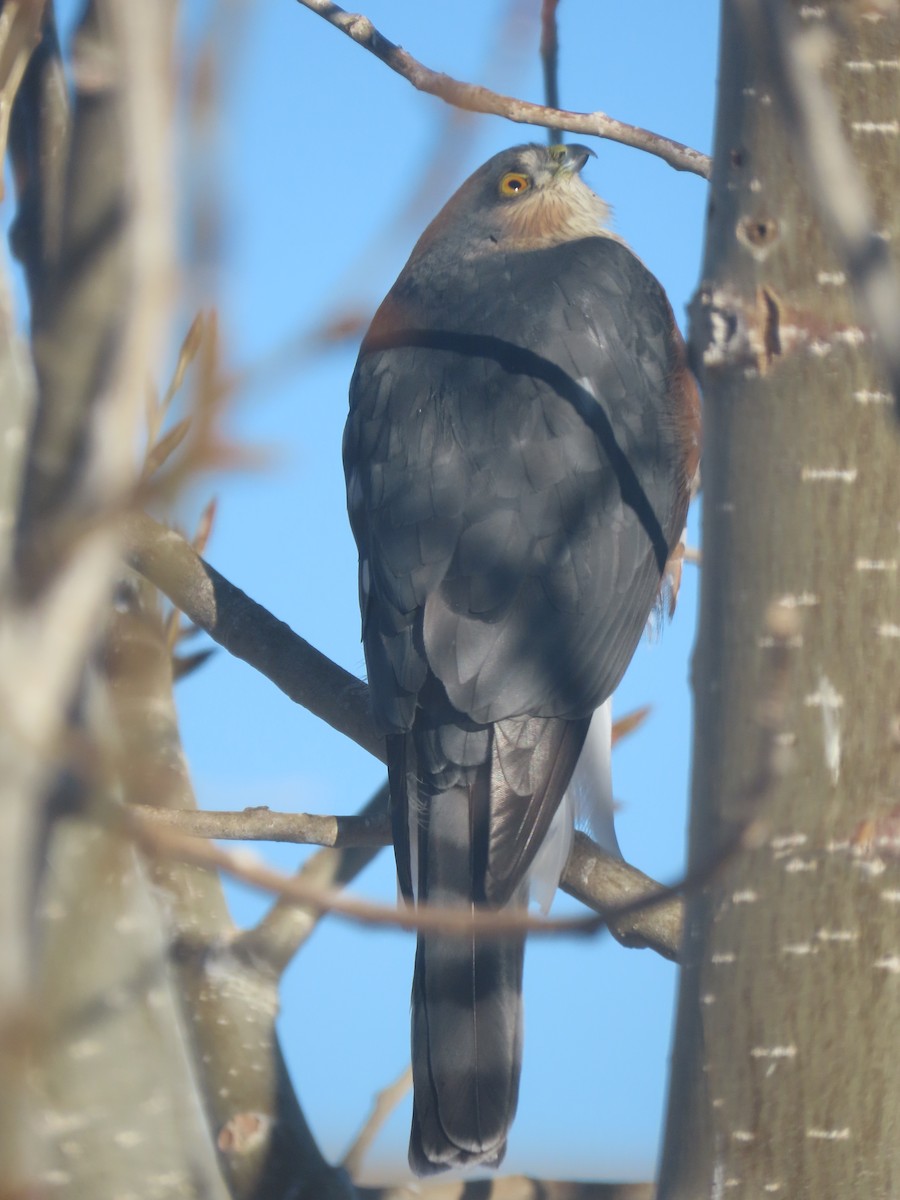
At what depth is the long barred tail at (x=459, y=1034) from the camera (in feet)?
8.66

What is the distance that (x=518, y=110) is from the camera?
270cm

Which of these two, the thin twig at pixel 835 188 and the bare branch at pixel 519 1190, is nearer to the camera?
the thin twig at pixel 835 188

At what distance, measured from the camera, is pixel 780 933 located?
150 centimetres

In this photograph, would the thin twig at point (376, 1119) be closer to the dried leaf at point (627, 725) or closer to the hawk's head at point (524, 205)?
the dried leaf at point (627, 725)

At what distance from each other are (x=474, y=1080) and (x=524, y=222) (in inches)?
103

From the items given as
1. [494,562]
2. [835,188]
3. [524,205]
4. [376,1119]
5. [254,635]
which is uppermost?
[524,205]

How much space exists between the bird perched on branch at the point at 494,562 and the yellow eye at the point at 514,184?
608 mm

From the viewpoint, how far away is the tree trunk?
1482mm

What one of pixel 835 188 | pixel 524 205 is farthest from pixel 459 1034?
pixel 524 205

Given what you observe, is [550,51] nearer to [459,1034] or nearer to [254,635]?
[254,635]

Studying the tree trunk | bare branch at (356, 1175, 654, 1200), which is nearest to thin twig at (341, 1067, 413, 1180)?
bare branch at (356, 1175, 654, 1200)

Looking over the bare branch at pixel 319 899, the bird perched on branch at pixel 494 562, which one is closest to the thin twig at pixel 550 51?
the bird perched on branch at pixel 494 562

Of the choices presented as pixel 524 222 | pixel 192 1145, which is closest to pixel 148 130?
pixel 192 1145

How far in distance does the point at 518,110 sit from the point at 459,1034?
175cm
